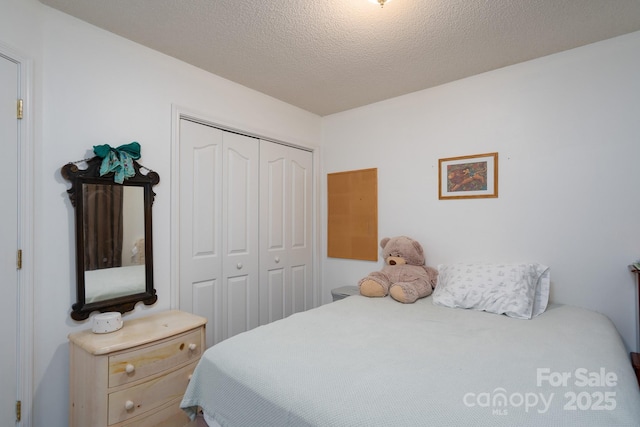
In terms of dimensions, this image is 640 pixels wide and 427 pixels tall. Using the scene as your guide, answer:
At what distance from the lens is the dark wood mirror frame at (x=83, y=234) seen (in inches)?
67.4

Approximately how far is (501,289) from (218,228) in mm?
2078

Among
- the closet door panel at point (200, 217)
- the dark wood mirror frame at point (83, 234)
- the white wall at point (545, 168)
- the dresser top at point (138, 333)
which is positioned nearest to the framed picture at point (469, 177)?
the white wall at point (545, 168)

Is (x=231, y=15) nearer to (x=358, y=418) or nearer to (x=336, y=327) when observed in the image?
(x=336, y=327)

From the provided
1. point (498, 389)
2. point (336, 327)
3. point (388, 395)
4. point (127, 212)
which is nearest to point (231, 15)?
point (127, 212)

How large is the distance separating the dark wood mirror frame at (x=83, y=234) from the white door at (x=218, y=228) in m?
0.27

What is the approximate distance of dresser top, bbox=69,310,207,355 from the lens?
5.01 ft

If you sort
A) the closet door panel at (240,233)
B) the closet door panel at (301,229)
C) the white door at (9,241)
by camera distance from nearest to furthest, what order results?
the white door at (9,241)
the closet door panel at (240,233)
the closet door panel at (301,229)

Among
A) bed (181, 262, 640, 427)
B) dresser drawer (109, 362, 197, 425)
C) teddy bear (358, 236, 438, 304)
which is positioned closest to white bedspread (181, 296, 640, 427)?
bed (181, 262, 640, 427)

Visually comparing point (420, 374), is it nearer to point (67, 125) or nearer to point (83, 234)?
point (83, 234)

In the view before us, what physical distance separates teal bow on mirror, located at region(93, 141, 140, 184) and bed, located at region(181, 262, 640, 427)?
120cm

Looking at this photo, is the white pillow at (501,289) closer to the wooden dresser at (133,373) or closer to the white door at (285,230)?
the white door at (285,230)

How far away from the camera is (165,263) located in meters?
2.14

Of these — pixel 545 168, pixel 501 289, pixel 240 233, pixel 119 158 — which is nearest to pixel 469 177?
pixel 545 168

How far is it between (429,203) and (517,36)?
130cm
